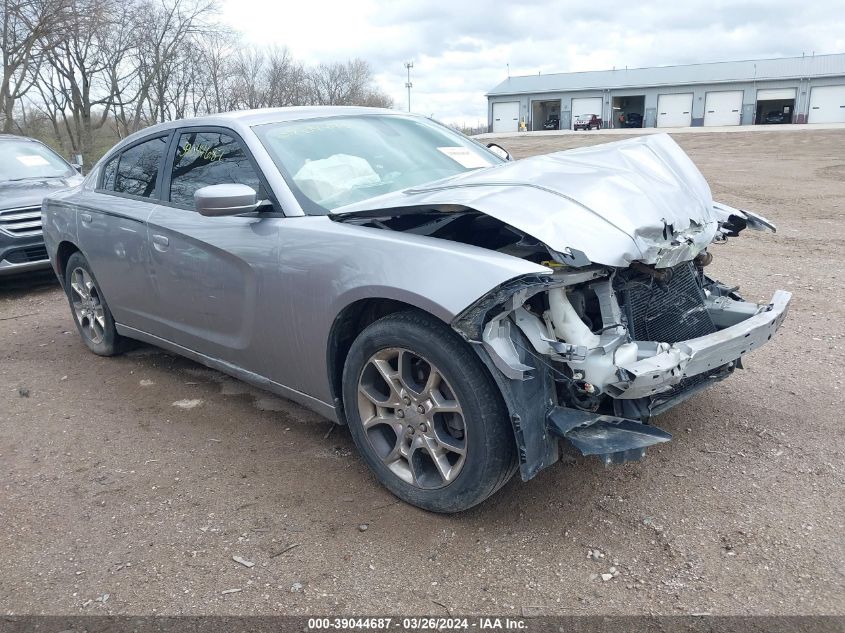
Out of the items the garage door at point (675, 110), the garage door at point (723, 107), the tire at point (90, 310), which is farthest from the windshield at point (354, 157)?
the garage door at point (675, 110)

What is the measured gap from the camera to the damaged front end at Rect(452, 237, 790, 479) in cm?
241

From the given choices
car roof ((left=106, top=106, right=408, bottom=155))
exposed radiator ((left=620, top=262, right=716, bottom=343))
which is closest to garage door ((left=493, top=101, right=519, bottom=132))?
car roof ((left=106, top=106, right=408, bottom=155))

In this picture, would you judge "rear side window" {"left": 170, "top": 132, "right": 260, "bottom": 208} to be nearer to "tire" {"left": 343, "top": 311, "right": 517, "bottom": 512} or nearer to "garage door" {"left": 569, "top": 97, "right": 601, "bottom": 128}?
"tire" {"left": 343, "top": 311, "right": 517, "bottom": 512}

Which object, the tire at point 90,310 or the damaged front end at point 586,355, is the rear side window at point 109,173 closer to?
the tire at point 90,310

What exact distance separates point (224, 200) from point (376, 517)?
1582 mm

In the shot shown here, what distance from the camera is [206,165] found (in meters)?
3.79

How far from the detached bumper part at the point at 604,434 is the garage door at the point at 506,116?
6275 cm

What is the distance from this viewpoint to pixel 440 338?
8.47ft

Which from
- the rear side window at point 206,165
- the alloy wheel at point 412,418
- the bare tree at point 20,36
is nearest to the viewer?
the alloy wheel at point 412,418

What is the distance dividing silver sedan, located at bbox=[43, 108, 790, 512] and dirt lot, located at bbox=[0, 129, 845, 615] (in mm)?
330

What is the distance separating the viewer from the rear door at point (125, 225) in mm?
4137

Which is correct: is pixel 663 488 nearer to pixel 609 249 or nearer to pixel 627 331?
pixel 627 331

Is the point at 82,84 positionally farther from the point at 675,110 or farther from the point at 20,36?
the point at 675,110

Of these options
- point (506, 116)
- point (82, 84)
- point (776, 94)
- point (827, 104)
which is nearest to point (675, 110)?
point (776, 94)
